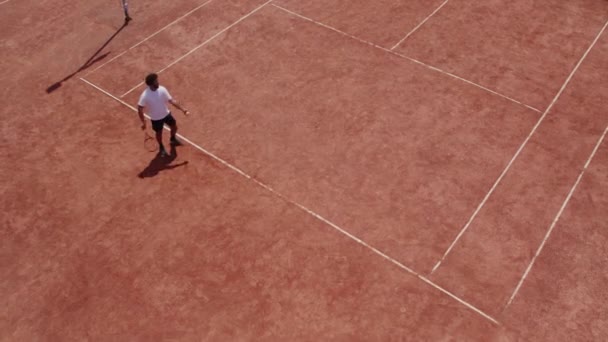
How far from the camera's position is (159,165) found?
11070 millimetres

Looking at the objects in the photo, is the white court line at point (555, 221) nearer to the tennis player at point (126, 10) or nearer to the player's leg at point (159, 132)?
the player's leg at point (159, 132)

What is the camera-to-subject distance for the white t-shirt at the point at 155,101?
399 inches

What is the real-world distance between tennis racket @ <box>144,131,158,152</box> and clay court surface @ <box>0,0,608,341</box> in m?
0.18

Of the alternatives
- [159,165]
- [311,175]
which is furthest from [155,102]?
[311,175]

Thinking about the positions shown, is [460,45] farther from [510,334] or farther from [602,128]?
[510,334]

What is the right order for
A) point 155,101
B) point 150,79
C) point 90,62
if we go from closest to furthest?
point 150,79 < point 155,101 < point 90,62

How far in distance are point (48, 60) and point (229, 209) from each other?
7689mm

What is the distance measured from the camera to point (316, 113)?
12180 millimetres

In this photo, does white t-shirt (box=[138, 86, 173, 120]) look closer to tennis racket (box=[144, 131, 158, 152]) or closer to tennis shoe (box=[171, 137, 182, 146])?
tennis shoe (box=[171, 137, 182, 146])

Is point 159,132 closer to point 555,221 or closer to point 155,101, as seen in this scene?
point 155,101

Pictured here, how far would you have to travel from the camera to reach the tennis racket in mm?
11453

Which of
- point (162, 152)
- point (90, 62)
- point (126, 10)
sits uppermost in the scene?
point (126, 10)

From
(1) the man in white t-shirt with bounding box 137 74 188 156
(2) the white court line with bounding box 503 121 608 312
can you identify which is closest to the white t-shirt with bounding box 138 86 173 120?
(1) the man in white t-shirt with bounding box 137 74 188 156

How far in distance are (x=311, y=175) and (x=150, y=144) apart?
12.2ft
